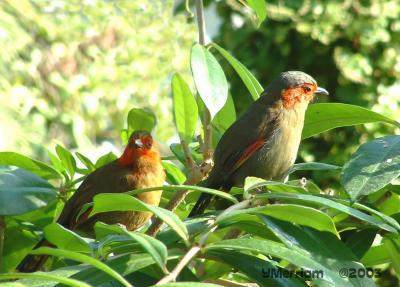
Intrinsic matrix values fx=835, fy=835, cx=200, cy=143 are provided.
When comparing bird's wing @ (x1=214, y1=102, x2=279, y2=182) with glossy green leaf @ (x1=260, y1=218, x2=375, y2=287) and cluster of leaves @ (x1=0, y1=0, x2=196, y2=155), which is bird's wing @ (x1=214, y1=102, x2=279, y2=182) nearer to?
glossy green leaf @ (x1=260, y1=218, x2=375, y2=287)

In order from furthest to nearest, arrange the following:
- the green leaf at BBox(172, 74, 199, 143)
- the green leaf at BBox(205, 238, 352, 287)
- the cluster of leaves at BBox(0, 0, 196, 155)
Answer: the cluster of leaves at BBox(0, 0, 196, 155) → the green leaf at BBox(172, 74, 199, 143) → the green leaf at BBox(205, 238, 352, 287)

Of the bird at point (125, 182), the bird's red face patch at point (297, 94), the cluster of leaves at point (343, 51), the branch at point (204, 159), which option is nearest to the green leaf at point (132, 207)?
the branch at point (204, 159)

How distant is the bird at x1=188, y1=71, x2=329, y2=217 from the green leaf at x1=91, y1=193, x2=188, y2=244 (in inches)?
50.6

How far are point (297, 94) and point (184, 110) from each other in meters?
1.33

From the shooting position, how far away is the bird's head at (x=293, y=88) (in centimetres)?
310

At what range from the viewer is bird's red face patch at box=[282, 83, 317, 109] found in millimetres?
3074

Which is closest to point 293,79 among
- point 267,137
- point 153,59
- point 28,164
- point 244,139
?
point 267,137

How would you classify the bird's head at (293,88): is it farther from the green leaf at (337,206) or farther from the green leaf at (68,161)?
the green leaf at (337,206)

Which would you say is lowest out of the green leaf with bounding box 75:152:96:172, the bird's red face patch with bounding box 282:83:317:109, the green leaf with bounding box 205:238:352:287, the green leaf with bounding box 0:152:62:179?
the green leaf with bounding box 205:238:352:287

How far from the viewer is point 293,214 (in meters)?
1.24

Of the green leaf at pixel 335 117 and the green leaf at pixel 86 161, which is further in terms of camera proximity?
the green leaf at pixel 86 161

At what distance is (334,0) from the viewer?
6.55 m

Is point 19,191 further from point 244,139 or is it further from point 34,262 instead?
point 244,139

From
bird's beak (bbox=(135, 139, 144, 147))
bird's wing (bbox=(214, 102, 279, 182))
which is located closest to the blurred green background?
bird's beak (bbox=(135, 139, 144, 147))
